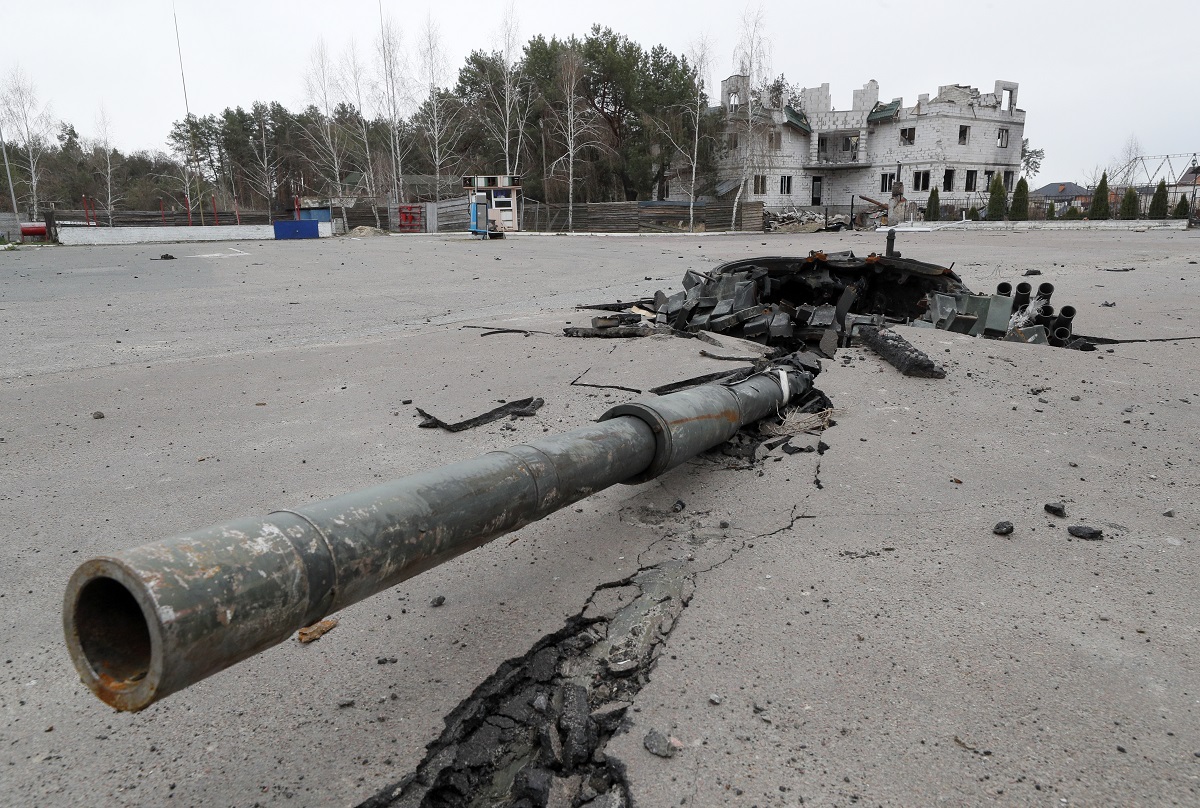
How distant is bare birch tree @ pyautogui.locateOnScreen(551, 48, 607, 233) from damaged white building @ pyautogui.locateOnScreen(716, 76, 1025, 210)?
31.9 ft

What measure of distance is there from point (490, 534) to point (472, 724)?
1.81 feet

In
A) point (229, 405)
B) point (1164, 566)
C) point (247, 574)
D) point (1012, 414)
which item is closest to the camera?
point (247, 574)

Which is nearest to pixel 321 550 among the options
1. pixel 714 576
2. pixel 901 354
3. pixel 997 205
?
pixel 714 576

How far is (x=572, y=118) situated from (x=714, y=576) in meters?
43.1

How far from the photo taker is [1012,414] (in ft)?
16.2

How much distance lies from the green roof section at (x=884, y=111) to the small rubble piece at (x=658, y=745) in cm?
5971

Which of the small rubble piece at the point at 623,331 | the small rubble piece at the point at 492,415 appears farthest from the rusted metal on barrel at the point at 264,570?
the small rubble piece at the point at 623,331

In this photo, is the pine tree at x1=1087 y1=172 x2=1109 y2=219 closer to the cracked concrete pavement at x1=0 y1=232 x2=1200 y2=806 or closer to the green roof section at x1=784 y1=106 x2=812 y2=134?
the green roof section at x1=784 y1=106 x2=812 y2=134

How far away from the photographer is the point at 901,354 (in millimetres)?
5770

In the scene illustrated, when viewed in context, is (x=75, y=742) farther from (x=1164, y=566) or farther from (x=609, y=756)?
(x=1164, y=566)

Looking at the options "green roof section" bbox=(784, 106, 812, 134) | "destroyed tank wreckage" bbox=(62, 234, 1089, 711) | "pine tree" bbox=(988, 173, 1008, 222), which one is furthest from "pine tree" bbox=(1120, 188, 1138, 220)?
"destroyed tank wreckage" bbox=(62, 234, 1089, 711)

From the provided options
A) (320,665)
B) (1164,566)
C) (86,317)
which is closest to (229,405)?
(320,665)

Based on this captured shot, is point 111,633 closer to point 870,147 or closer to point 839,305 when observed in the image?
point 839,305

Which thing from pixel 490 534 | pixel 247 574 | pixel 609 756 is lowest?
pixel 609 756
